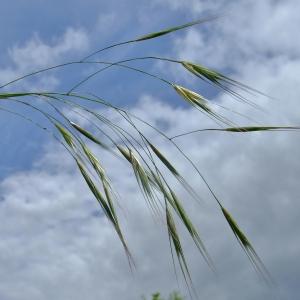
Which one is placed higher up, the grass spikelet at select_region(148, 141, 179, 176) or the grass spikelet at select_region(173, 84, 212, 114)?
the grass spikelet at select_region(173, 84, 212, 114)

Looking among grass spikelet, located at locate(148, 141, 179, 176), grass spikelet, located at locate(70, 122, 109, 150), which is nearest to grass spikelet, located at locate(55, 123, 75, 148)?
grass spikelet, located at locate(70, 122, 109, 150)

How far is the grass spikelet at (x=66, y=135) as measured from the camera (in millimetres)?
→ 2346

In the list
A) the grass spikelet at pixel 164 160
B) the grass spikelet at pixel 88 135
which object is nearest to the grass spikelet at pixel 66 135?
the grass spikelet at pixel 88 135

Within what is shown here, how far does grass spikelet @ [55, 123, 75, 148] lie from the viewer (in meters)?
2.35

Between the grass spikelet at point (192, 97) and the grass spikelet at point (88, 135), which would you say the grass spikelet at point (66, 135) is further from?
the grass spikelet at point (192, 97)

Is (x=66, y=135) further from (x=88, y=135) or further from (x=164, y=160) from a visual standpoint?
(x=164, y=160)

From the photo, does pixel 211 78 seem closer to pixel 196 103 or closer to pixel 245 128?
pixel 196 103

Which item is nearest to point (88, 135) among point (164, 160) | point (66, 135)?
point (66, 135)

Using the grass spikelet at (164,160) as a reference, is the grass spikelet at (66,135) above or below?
above

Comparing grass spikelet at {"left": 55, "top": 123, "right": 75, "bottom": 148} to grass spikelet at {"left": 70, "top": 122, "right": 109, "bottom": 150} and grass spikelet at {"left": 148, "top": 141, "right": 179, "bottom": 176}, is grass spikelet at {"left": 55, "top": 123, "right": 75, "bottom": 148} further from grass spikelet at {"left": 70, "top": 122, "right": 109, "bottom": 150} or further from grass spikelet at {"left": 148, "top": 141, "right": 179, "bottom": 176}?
grass spikelet at {"left": 148, "top": 141, "right": 179, "bottom": 176}

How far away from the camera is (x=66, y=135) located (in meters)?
2.38

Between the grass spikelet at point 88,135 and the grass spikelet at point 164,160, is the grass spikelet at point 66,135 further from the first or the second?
the grass spikelet at point 164,160

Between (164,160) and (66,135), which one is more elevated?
(66,135)

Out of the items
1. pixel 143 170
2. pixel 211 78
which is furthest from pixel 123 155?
pixel 211 78
